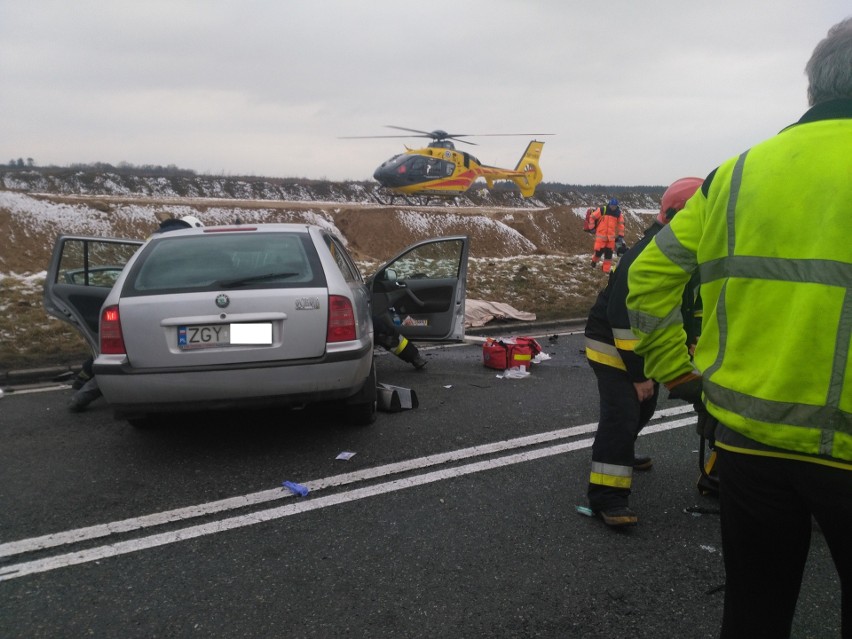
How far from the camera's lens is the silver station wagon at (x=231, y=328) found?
4.01 metres

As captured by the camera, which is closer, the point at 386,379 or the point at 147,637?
the point at 147,637

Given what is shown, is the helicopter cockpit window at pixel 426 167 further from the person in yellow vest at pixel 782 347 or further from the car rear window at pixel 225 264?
the person in yellow vest at pixel 782 347

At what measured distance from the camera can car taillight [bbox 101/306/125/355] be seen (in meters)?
4.03

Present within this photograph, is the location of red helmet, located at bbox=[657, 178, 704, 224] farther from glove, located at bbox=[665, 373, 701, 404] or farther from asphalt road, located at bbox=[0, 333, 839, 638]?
asphalt road, located at bbox=[0, 333, 839, 638]

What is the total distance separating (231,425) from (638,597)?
132 inches

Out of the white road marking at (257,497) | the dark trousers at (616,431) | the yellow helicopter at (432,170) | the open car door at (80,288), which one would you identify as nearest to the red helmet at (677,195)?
the dark trousers at (616,431)

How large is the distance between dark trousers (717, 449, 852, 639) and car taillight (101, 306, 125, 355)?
3592 mm

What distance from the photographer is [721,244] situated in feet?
5.06

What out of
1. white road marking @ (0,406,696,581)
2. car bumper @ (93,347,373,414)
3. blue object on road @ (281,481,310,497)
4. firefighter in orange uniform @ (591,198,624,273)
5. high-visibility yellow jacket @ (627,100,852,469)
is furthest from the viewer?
firefighter in orange uniform @ (591,198,624,273)

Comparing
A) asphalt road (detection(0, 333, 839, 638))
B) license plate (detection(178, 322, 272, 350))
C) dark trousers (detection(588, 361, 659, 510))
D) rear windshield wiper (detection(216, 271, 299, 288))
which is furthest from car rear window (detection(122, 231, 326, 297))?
dark trousers (detection(588, 361, 659, 510))

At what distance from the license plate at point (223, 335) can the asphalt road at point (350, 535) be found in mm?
795

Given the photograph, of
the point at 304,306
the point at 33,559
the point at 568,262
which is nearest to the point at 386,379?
the point at 304,306

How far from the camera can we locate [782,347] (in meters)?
1.40

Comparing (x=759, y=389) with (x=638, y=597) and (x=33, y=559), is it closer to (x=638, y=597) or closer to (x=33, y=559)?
(x=638, y=597)
